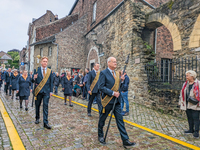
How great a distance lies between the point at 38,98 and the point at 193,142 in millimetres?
4266

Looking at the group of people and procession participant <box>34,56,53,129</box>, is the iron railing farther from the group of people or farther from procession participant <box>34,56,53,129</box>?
procession participant <box>34,56,53,129</box>

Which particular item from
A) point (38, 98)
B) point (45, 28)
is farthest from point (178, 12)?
point (45, 28)

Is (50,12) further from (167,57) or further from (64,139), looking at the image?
(64,139)

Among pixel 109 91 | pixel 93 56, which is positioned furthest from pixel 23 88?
pixel 93 56

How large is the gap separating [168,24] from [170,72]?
10.5 ft

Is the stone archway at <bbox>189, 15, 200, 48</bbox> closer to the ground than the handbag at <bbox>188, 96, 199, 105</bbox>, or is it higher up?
higher up

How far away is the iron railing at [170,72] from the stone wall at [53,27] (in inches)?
749

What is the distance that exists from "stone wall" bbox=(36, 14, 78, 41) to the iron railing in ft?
62.4

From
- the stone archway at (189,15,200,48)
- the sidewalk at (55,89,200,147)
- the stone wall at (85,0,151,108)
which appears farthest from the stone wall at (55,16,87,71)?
the sidewalk at (55,89,200,147)

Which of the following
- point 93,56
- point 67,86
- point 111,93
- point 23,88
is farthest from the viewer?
point 93,56

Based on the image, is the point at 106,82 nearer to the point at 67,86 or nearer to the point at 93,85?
the point at 93,85

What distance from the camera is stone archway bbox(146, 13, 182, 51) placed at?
7.77 m

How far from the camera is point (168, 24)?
8336 mm

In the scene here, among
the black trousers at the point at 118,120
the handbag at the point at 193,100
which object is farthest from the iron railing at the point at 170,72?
the black trousers at the point at 118,120
